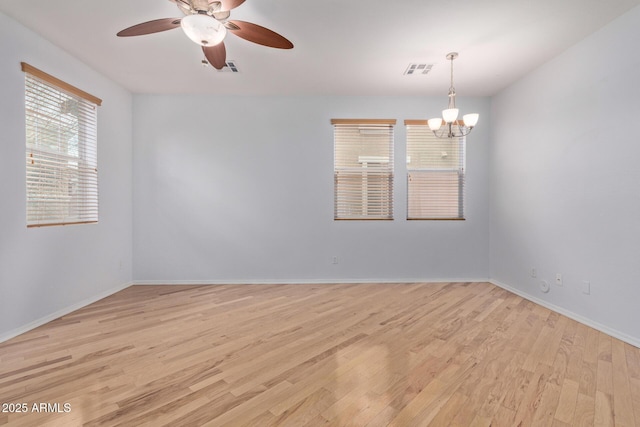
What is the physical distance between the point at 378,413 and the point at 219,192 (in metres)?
3.48

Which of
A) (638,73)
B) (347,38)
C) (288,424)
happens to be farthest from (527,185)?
(288,424)

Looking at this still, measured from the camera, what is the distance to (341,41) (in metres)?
2.72

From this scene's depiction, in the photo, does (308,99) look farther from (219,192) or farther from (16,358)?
(16,358)

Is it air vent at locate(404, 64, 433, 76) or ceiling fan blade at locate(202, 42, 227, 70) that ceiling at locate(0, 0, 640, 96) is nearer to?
air vent at locate(404, 64, 433, 76)

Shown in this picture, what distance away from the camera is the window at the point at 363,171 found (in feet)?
13.7

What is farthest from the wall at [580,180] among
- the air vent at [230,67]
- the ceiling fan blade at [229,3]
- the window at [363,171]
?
the air vent at [230,67]

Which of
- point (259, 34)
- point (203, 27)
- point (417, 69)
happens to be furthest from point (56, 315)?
point (417, 69)

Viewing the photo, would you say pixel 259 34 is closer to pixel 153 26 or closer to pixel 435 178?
pixel 153 26

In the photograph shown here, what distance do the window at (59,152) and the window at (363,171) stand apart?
3.18m

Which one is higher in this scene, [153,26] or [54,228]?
[153,26]

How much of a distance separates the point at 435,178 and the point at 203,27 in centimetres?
361

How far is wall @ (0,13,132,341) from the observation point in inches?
95.0

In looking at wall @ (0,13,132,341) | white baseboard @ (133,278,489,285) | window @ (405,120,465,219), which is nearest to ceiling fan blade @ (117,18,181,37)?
wall @ (0,13,132,341)

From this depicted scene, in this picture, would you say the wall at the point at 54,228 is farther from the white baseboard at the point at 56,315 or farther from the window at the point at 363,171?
the window at the point at 363,171
